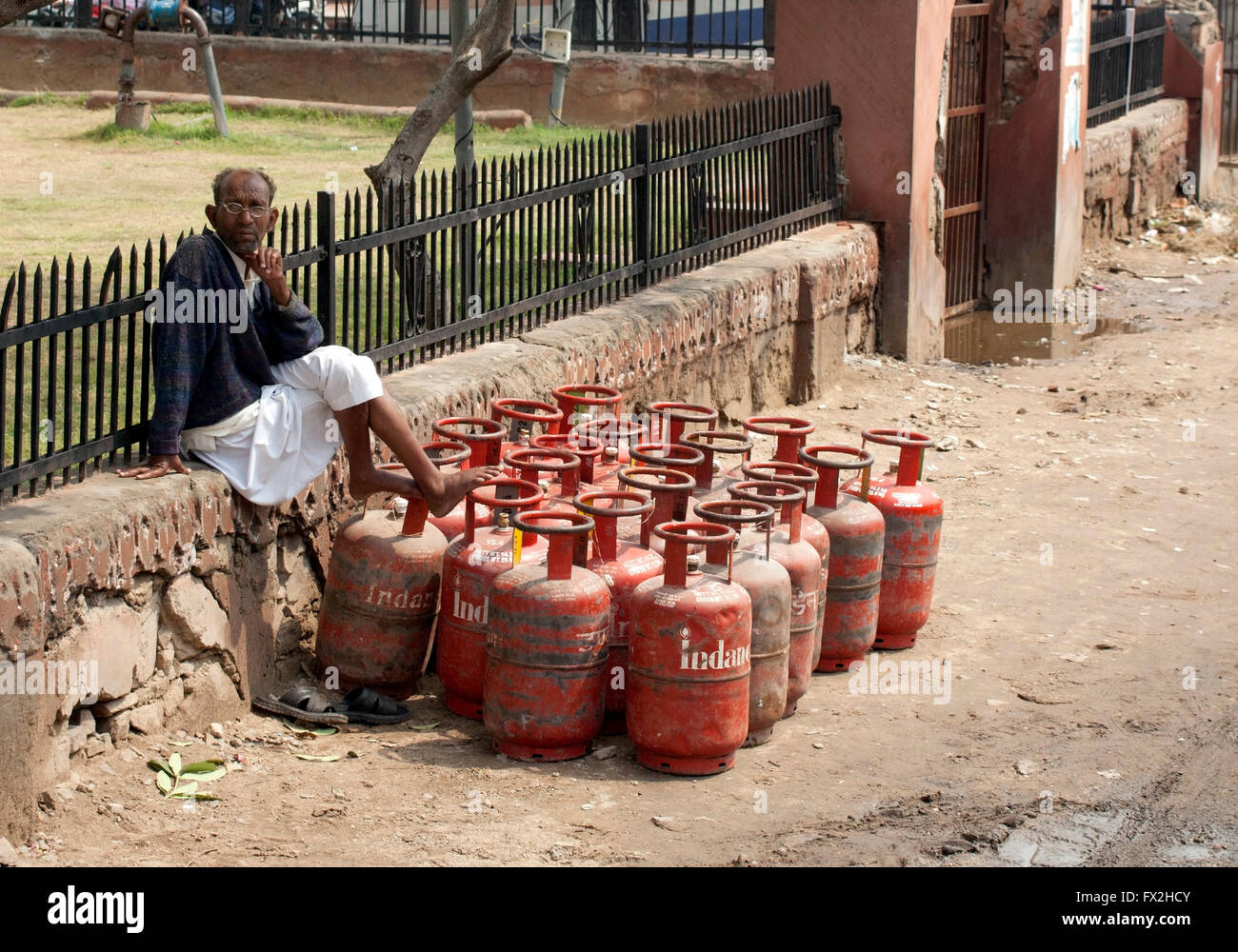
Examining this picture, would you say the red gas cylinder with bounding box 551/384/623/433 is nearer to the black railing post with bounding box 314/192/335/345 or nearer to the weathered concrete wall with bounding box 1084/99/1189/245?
the black railing post with bounding box 314/192/335/345

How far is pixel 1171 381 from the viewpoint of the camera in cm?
1095

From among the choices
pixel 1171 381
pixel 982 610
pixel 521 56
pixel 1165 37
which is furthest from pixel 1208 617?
pixel 521 56

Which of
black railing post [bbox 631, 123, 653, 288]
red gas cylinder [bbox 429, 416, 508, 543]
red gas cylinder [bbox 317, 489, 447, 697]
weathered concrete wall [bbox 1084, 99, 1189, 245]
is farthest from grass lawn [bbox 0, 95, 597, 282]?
weathered concrete wall [bbox 1084, 99, 1189, 245]

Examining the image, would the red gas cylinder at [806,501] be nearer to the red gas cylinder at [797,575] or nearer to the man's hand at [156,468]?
the red gas cylinder at [797,575]

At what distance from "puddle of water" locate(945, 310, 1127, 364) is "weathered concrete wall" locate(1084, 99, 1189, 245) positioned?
2620 mm

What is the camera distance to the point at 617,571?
5.43 m

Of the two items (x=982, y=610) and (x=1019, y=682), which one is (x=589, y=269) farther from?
(x=1019, y=682)

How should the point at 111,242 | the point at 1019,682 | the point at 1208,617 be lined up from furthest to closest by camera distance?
the point at 111,242
the point at 1208,617
the point at 1019,682

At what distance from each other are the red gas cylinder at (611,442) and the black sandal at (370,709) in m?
1.14

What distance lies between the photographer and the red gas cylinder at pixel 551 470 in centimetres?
563

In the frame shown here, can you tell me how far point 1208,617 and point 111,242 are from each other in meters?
7.44

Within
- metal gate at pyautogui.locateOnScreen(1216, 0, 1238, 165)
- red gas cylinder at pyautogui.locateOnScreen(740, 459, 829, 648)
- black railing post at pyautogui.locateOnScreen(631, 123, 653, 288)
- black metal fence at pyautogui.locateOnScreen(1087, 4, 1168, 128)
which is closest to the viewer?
red gas cylinder at pyautogui.locateOnScreen(740, 459, 829, 648)

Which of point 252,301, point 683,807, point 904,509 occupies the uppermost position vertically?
point 252,301

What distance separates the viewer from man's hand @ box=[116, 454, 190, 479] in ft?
17.1
